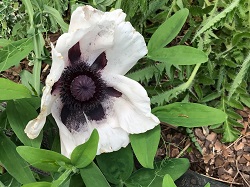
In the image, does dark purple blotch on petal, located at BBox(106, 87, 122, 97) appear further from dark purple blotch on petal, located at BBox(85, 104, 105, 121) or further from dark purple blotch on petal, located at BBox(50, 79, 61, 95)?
dark purple blotch on petal, located at BBox(50, 79, 61, 95)

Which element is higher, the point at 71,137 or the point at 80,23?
the point at 80,23

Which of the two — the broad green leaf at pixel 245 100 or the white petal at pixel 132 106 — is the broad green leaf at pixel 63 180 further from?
the broad green leaf at pixel 245 100

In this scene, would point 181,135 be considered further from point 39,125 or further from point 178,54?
point 39,125

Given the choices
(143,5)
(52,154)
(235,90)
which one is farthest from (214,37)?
(52,154)

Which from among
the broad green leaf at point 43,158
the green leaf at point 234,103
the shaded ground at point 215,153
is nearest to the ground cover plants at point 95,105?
the broad green leaf at point 43,158

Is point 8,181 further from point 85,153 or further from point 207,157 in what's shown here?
point 207,157

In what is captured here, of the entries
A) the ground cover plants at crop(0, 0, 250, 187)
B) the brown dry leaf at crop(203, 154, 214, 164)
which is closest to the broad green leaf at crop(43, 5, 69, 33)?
the ground cover plants at crop(0, 0, 250, 187)
